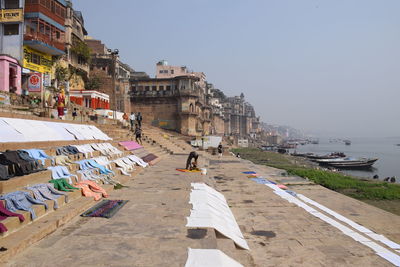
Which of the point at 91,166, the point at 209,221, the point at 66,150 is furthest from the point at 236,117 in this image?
the point at 209,221

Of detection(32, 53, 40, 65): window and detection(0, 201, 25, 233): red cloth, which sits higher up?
detection(32, 53, 40, 65): window

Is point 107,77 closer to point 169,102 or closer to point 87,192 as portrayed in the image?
point 169,102

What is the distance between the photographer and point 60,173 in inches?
319

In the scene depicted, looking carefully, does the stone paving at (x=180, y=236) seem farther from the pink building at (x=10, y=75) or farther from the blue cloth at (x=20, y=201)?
the pink building at (x=10, y=75)

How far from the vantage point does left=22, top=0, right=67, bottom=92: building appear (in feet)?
80.1

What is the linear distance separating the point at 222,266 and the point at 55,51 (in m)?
27.9

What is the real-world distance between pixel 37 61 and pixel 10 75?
16.6 ft

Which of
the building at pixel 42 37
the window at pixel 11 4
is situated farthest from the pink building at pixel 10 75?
the window at pixel 11 4

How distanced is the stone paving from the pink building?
1408 centimetres

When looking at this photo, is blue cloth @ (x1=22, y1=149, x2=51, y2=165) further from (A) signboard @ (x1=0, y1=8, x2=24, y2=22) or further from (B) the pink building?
(A) signboard @ (x1=0, y1=8, x2=24, y2=22)

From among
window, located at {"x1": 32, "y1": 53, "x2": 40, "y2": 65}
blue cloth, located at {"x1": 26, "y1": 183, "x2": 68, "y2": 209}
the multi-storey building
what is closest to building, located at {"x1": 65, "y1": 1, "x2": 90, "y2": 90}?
window, located at {"x1": 32, "y1": 53, "x2": 40, "y2": 65}

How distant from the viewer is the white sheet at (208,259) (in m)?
4.30

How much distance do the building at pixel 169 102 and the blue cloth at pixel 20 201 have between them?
38.9m

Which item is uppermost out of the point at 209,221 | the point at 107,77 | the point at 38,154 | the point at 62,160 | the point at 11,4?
the point at 11,4
